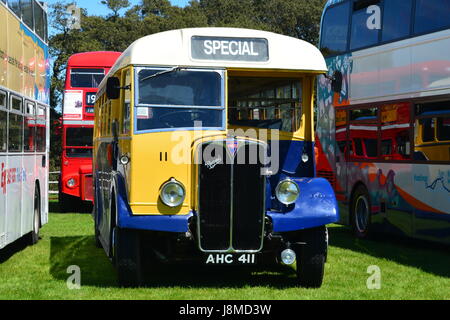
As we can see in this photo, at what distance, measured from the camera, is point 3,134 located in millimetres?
12359

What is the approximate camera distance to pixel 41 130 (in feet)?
55.4

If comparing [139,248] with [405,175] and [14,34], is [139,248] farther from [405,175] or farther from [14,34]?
[405,175]

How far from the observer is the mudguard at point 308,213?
32.4 ft

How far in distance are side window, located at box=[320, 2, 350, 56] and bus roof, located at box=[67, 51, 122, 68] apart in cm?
956

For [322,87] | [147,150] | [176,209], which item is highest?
[322,87]

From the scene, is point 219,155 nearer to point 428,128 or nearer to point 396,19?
point 428,128

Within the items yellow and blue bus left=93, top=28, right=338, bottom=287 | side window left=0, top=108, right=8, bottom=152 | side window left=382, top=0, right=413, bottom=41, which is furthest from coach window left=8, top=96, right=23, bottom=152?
side window left=382, top=0, right=413, bottom=41

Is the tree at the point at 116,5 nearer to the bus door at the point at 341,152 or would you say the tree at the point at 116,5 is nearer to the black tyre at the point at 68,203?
the black tyre at the point at 68,203

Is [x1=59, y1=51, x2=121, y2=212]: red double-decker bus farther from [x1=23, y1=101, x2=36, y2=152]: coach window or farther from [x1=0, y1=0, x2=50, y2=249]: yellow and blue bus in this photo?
[x1=23, y1=101, x2=36, y2=152]: coach window

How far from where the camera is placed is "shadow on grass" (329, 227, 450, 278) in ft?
42.7

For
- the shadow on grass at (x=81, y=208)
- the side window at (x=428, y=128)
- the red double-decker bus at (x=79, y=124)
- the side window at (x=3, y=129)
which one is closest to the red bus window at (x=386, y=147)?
the side window at (x=428, y=128)

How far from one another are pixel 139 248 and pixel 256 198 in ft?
4.63

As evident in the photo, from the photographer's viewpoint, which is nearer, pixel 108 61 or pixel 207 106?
pixel 207 106
